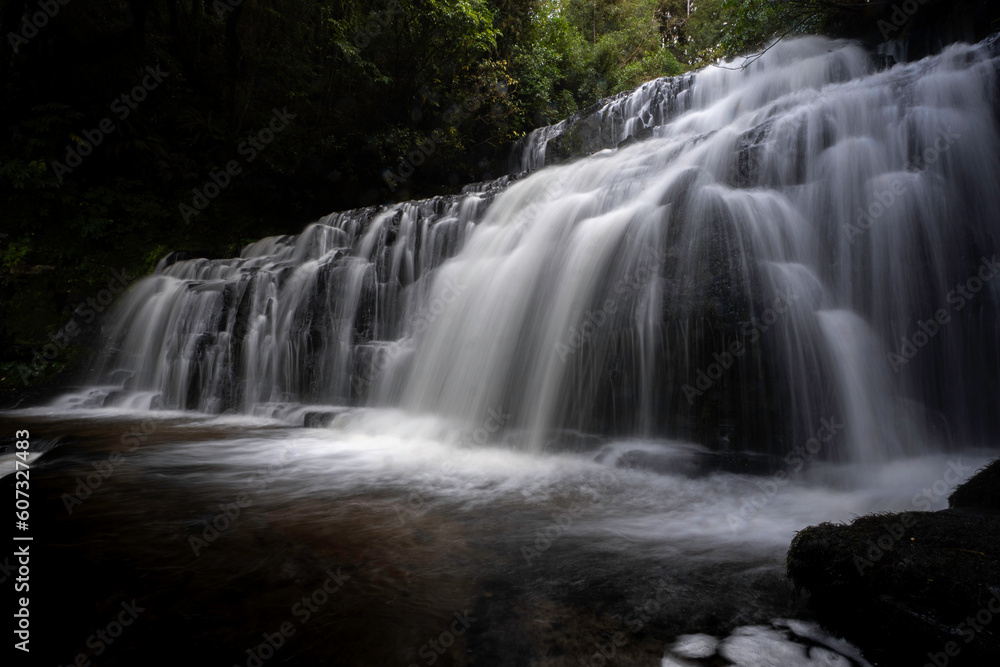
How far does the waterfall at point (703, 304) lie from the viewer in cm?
381

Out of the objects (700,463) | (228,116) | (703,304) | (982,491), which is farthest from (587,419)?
(228,116)

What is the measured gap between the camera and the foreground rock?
1.38 m

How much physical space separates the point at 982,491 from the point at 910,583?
110 centimetres

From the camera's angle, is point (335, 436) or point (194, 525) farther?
point (335, 436)

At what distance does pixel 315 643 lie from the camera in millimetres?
1530

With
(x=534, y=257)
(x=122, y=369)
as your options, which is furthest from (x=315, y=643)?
(x=122, y=369)

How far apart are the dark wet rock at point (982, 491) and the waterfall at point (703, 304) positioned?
52.5 inches

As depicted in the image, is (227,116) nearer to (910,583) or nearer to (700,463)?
(700,463)

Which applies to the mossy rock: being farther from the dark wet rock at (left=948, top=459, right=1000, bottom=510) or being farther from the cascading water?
the dark wet rock at (left=948, top=459, right=1000, bottom=510)

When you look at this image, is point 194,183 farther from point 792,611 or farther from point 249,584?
point 792,611

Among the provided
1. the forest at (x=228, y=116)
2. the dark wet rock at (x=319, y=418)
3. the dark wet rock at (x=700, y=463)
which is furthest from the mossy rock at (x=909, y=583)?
the forest at (x=228, y=116)

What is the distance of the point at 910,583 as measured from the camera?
1.54 m

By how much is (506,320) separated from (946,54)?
6143 millimetres

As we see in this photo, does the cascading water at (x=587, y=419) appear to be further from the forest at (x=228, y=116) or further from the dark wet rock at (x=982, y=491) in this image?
the forest at (x=228, y=116)
